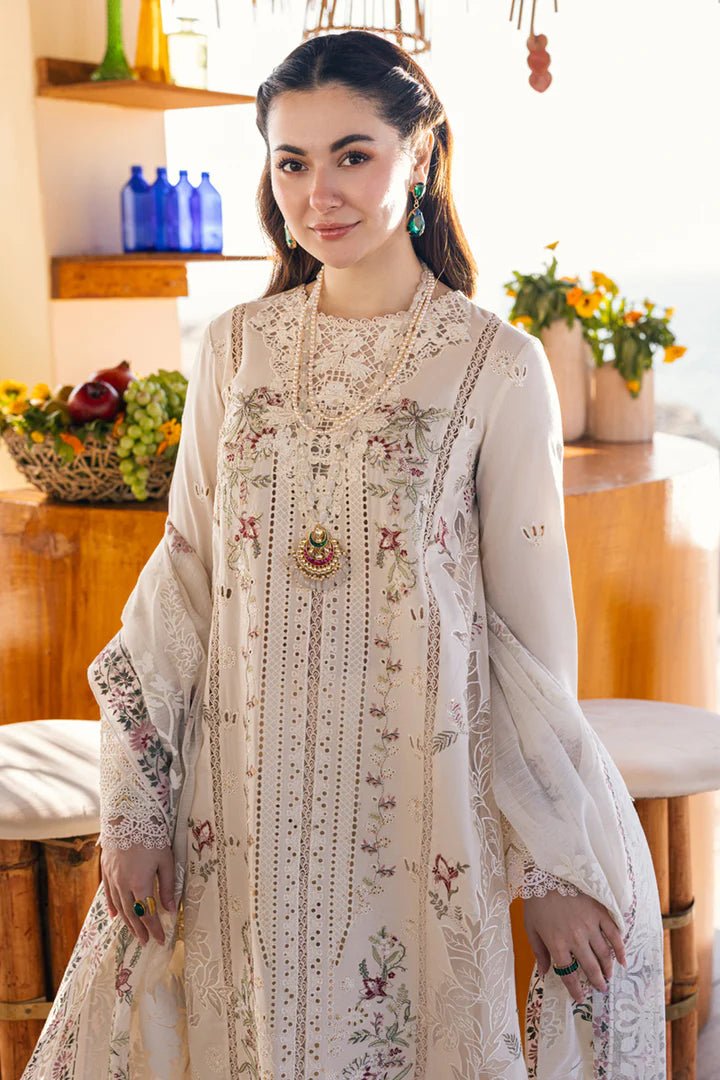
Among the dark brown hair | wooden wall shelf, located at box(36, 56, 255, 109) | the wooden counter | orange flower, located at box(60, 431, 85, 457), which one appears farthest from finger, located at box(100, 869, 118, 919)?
wooden wall shelf, located at box(36, 56, 255, 109)

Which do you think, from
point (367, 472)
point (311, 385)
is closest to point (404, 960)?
point (367, 472)

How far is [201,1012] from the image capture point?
1.52 m

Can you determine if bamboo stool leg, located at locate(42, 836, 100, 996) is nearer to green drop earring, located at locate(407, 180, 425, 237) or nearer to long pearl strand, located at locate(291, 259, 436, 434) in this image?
long pearl strand, located at locate(291, 259, 436, 434)

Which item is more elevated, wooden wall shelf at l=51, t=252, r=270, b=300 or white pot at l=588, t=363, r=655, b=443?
wooden wall shelf at l=51, t=252, r=270, b=300

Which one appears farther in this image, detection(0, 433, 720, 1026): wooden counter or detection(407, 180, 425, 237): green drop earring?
detection(0, 433, 720, 1026): wooden counter

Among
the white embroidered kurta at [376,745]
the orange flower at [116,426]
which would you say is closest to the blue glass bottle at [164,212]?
the orange flower at [116,426]

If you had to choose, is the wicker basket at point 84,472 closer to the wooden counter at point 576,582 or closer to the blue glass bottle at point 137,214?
the wooden counter at point 576,582

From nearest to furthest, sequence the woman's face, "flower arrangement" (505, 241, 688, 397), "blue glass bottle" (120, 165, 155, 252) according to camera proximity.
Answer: the woman's face → "flower arrangement" (505, 241, 688, 397) → "blue glass bottle" (120, 165, 155, 252)

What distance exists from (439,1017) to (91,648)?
1.23m

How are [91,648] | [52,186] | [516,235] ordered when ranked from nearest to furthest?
[91,648] < [52,186] < [516,235]

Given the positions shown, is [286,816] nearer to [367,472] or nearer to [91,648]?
[367,472]

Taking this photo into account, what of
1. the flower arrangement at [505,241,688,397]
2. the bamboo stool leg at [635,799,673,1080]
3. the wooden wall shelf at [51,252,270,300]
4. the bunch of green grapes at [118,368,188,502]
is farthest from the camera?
the wooden wall shelf at [51,252,270,300]

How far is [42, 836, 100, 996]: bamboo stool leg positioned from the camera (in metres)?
1.91

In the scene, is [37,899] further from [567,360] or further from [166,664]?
[567,360]
